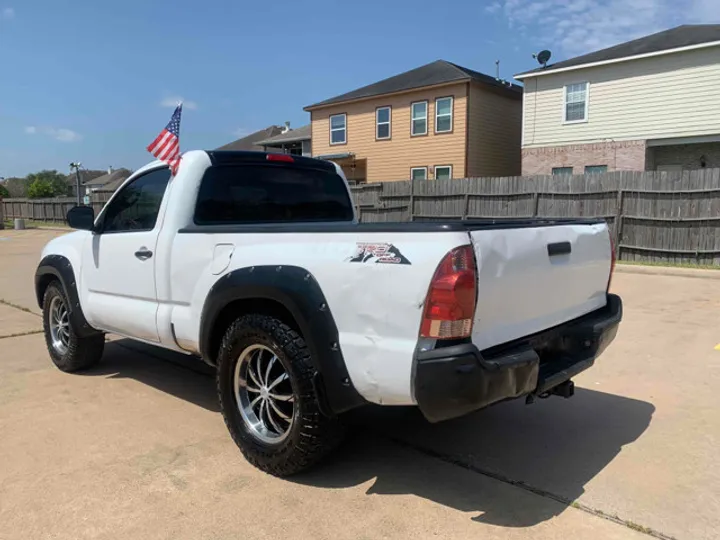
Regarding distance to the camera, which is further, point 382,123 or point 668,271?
point 382,123

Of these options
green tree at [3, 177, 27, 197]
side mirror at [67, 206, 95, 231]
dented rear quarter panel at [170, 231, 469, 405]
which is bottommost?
dented rear quarter panel at [170, 231, 469, 405]

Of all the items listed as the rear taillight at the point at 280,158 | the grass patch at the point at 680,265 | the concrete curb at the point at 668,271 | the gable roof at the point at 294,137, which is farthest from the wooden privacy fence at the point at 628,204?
the gable roof at the point at 294,137

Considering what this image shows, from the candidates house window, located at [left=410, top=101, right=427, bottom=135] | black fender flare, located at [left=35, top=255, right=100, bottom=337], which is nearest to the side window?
black fender flare, located at [left=35, top=255, right=100, bottom=337]

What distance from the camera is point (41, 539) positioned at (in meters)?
2.76

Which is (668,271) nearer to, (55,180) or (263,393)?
(263,393)

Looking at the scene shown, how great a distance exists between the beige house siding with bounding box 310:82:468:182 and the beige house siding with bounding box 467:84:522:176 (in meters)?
0.52

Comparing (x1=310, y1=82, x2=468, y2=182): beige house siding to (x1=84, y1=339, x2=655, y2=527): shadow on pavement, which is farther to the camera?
(x1=310, y1=82, x2=468, y2=182): beige house siding

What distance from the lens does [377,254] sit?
2748 mm

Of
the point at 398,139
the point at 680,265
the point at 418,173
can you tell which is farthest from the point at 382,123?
the point at 680,265

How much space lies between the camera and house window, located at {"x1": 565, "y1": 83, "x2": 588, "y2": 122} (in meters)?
19.8

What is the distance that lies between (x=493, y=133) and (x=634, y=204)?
33.9ft

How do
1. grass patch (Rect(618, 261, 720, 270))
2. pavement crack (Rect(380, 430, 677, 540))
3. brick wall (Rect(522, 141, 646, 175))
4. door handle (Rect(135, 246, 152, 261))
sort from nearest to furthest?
pavement crack (Rect(380, 430, 677, 540)) < door handle (Rect(135, 246, 152, 261)) < grass patch (Rect(618, 261, 720, 270)) < brick wall (Rect(522, 141, 646, 175))

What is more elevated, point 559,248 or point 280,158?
point 280,158

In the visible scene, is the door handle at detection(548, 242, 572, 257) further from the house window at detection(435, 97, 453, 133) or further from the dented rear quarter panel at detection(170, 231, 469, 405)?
the house window at detection(435, 97, 453, 133)
